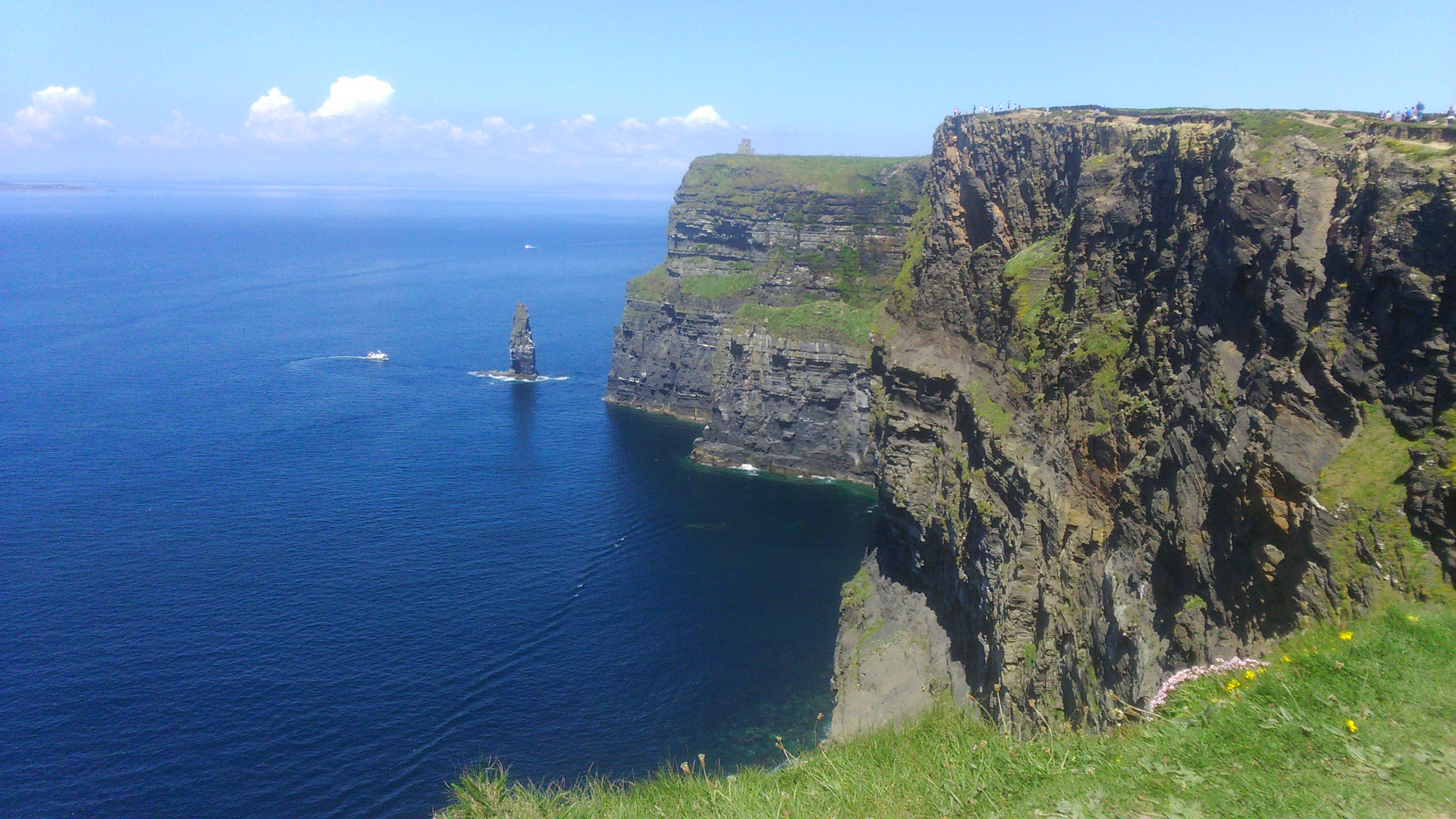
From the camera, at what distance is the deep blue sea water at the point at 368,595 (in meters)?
47.3

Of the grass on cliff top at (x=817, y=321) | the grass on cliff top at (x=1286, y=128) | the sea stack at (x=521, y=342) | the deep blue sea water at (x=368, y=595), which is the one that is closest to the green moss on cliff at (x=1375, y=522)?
the grass on cliff top at (x=1286, y=128)

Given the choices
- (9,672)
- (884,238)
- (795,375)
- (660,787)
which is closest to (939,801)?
(660,787)

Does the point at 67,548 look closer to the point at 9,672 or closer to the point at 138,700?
the point at 9,672

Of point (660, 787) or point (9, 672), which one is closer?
point (660, 787)

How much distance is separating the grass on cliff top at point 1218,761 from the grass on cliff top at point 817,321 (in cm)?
8839

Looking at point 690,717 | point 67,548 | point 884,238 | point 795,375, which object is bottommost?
point 690,717

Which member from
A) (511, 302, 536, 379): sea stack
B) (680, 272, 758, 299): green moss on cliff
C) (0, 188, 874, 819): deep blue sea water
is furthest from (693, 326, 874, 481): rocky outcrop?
(511, 302, 536, 379): sea stack

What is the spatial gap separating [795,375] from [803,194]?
34.8 m

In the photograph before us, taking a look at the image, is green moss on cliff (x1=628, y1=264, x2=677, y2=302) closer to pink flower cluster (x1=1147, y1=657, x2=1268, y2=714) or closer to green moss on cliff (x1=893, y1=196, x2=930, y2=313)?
green moss on cliff (x1=893, y1=196, x2=930, y2=313)

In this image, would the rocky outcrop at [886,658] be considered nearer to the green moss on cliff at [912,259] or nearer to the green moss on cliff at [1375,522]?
the green moss on cliff at [912,259]

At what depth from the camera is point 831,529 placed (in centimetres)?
8562

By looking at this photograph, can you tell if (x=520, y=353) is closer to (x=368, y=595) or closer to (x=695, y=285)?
(x=695, y=285)

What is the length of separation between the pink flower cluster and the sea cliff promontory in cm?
150

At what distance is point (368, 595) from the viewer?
64.7 m
